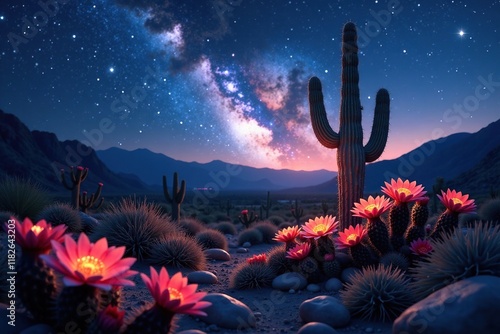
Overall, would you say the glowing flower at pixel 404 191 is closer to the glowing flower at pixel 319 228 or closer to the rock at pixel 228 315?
the glowing flower at pixel 319 228

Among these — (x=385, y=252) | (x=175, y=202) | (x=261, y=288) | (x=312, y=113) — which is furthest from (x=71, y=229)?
(x=385, y=252)

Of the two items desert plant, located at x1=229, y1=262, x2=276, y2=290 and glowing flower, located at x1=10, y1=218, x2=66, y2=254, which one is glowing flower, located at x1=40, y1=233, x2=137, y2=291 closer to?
glowing flower, located at x1=10, y1=218, x2=66, y2=254

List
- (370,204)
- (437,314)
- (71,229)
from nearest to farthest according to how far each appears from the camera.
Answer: (437,314) < (370,204) < (71,229)

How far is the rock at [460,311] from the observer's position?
13.6ft

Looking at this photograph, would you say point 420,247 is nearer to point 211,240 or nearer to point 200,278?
point 200,278

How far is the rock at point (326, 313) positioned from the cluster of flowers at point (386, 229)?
1.51 metres

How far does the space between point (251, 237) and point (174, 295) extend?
14657 mm

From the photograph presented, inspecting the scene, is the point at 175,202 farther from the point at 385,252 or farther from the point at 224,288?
the point at 385,252

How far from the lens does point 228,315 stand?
5.77m

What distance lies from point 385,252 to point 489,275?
2.76m

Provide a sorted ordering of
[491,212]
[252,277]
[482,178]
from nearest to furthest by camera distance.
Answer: [252,277]
[491,212]
[482,178]

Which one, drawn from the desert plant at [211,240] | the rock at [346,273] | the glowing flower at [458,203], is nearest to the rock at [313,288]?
the rock at [346,273]

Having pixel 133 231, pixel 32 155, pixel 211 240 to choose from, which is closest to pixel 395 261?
pixel 133 231

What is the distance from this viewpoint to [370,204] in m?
7.10
